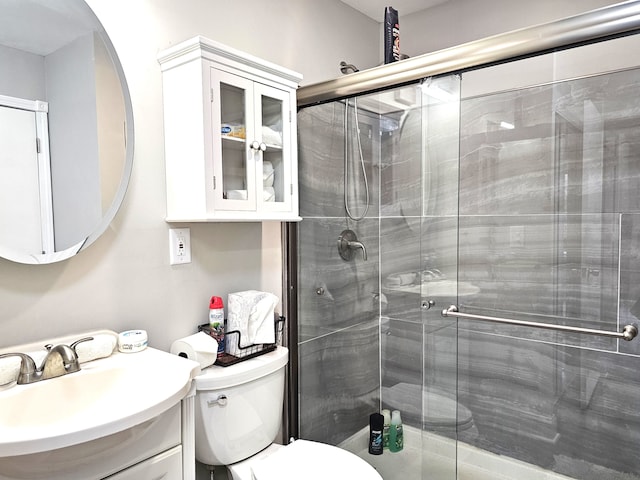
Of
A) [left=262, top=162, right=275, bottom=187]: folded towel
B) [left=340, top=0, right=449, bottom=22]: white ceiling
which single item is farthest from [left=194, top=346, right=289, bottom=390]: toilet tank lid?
[left=340, top=0, right=449, bottom=22]: white ceiling

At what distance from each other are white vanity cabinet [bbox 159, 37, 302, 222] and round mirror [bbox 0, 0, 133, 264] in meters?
0.16

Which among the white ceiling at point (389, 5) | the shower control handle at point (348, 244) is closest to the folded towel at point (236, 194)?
the shower control handle at point (348, 244)

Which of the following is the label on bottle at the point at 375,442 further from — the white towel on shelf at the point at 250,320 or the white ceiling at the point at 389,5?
the white ceiling at the point at 389,5

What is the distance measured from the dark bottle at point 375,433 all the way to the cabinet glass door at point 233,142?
126 centimetres

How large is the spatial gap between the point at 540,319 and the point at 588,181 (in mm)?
612

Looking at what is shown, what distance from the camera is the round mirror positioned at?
121 cm

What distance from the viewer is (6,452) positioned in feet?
2.81

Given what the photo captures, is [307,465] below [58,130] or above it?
below

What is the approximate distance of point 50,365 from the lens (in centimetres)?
120

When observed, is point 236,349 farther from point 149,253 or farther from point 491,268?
point 491,268

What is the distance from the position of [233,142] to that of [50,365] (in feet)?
2.86

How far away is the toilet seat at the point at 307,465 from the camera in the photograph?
1.41 m

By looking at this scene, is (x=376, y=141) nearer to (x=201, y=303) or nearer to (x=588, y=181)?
(x=588, y=181)

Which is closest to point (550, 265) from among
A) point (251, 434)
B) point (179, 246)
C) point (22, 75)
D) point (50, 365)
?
point (251, 434)
